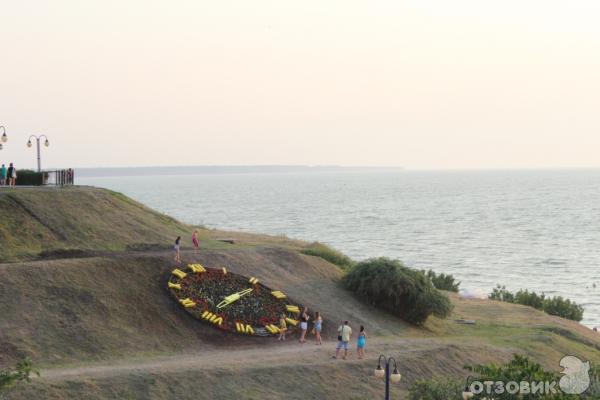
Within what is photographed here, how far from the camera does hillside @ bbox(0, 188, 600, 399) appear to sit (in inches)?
1245

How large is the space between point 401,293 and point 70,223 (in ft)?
61.1

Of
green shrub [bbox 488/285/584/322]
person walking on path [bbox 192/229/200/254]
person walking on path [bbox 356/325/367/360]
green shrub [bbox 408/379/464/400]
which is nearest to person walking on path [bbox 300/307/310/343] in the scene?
person walking on path [bbox 356/325/367/360]

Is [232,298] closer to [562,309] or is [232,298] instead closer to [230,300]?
[230,300]

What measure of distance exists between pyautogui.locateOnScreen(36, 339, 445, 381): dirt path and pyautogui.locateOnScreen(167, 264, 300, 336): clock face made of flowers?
80.0 inches

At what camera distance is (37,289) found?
3659cm

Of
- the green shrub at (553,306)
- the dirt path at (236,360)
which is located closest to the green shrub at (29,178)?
the dirt path at (236,360)

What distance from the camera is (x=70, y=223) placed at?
45.7 metres

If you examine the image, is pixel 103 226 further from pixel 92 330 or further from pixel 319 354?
pixel 319 354

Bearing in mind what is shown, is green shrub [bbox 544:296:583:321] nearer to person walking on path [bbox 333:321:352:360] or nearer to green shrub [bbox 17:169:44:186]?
person walking on path [bbox 333:321:352:360]

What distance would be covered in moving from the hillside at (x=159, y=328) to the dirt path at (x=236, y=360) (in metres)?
0.08

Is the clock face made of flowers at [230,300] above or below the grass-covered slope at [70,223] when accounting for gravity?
below

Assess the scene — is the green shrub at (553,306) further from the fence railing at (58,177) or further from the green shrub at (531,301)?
the fence railing at (58,177)

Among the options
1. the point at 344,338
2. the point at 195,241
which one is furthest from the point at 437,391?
the point at 195,241

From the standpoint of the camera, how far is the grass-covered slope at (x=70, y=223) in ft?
140
